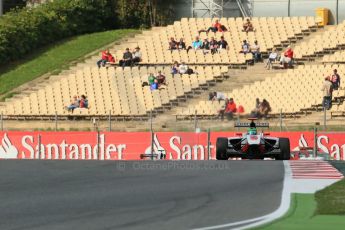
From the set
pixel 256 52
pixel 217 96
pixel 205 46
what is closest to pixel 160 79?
pixel 217 96

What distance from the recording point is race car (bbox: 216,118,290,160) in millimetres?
25312

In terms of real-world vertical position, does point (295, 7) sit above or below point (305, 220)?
above

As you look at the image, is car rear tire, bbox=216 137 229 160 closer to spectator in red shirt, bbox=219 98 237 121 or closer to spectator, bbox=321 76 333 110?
spectator in red shirt, bbox=219 98 237 121

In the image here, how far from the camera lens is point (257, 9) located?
149 feet

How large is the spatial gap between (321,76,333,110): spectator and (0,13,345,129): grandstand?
323mm

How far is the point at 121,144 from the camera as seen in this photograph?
29.3 metres

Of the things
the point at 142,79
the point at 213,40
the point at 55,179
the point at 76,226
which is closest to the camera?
the point at 76,226

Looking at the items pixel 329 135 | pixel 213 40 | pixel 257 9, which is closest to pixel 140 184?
pixel 329 135

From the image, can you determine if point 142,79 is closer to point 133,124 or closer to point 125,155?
point 133,124

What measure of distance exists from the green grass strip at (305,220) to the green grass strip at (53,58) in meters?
28.7

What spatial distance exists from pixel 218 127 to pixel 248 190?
1455 centimetres

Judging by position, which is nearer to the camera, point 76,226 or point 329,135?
Result: point 76,226

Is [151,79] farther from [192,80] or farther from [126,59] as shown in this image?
[126,59]

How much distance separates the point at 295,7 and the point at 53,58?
1093 centimetres
